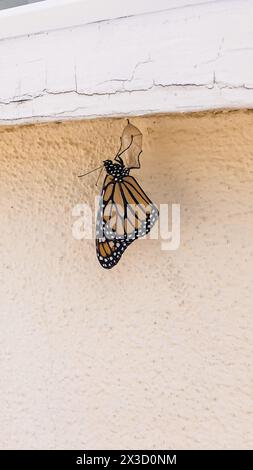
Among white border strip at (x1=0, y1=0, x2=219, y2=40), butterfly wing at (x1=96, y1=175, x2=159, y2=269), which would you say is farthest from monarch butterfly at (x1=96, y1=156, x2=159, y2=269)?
white border strip at (x1=0, y1=0, x2=219, y2=40)

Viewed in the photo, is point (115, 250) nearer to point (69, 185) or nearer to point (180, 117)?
point (69, 185)

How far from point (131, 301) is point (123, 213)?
0.89ft

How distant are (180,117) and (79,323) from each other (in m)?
0.63

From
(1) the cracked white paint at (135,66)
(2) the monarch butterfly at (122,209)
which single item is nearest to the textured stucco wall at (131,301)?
(2) the monarch butterfly at (122,209)

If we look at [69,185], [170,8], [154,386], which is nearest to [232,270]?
[154,386]

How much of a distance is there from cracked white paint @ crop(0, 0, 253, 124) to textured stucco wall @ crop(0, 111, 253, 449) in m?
0.30

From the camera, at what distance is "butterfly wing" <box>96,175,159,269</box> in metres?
1.57

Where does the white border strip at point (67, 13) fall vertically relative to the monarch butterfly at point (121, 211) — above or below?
above

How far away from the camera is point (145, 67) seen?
127cm

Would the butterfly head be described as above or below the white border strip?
below

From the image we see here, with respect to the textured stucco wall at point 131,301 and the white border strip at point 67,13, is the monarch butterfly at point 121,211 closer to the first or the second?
the textured stucco wall at point 131,301

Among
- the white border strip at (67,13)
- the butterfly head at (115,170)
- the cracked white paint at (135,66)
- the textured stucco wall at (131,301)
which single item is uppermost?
the white border strip at (67,13)

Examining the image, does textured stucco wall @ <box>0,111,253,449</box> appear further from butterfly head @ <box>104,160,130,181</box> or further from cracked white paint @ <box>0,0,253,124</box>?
cracked white paint @ <box>0,0,253,124</box>

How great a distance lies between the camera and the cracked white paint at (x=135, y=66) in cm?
118
